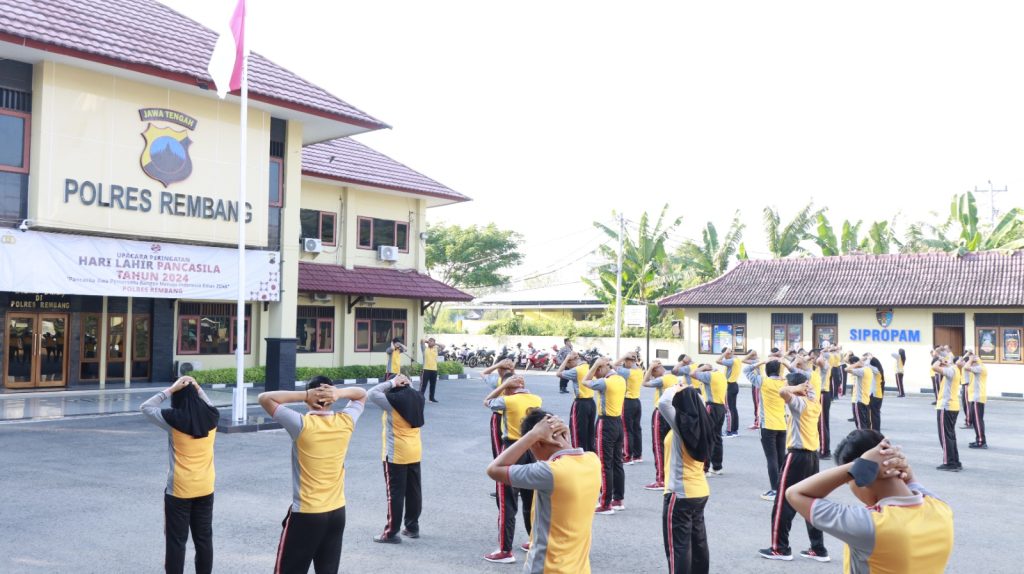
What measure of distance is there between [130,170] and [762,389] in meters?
13.3

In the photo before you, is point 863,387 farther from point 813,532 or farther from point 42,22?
point 42,22

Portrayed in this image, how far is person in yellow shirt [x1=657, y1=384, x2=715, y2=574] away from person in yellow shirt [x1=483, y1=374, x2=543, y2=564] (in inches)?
57.1

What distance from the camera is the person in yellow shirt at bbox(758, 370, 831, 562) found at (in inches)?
280

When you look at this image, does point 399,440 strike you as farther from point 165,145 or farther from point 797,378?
point 165,145

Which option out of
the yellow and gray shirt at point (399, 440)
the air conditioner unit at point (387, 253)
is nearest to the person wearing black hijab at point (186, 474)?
the yellow and gray shirt at point (399, 440)

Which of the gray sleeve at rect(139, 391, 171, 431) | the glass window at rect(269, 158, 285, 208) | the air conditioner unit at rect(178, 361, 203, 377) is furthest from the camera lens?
the air conditioner unit at rect(178, 361, 203, 377)

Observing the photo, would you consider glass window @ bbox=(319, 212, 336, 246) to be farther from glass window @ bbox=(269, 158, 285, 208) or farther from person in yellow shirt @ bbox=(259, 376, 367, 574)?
person in yellow shirt @ bbox=(259, 376, 367, 574)

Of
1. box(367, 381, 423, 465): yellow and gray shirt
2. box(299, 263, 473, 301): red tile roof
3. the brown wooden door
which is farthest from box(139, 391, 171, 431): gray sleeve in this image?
the brown wooden door

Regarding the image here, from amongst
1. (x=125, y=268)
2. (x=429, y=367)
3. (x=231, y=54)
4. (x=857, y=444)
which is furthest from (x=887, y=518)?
(x=429, y=367)

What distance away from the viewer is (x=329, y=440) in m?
5.13

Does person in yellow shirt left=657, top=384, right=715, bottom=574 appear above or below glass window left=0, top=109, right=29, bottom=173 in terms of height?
below

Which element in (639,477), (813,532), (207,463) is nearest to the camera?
(207,463)

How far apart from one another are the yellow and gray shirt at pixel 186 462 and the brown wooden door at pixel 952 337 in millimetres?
26585

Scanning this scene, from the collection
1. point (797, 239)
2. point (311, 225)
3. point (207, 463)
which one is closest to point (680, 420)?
point (207, 463)
